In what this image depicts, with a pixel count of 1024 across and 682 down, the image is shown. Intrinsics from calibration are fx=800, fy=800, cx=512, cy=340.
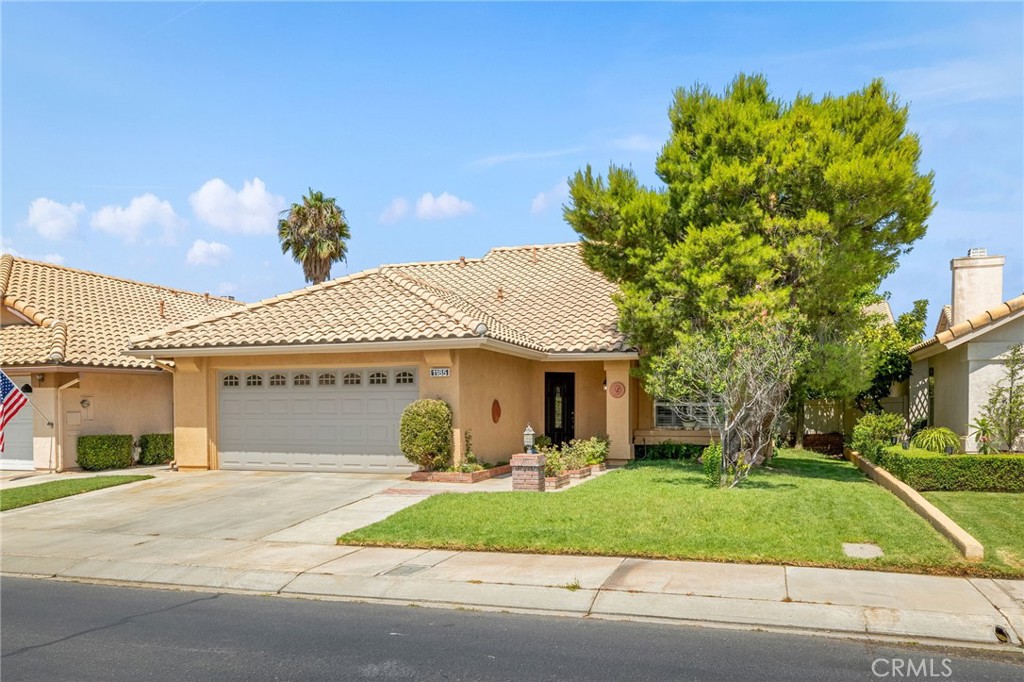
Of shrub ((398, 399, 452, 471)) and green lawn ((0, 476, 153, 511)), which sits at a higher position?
shrub ((398, 399, 452, 471))

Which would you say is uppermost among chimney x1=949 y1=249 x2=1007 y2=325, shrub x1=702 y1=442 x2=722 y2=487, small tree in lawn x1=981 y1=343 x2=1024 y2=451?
chimney x1=949 y1=249 x2=1007 y2=325

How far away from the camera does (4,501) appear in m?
15.1

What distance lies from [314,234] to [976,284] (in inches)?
984

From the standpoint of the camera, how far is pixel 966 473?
14.2 m

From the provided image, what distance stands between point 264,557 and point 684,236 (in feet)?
37.6

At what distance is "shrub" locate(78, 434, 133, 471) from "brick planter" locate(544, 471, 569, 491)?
12.1m

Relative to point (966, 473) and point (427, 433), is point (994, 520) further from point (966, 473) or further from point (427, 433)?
point (427, 433)

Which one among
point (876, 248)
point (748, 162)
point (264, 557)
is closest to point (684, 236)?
point (748, 162)

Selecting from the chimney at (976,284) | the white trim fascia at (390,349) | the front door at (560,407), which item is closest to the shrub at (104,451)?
the white trim fascia at (390,349)

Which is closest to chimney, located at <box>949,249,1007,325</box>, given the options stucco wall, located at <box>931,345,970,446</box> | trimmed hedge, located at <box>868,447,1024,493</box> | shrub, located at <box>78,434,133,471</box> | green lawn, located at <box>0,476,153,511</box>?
stucco wall, located at <box>931,345,970,446</box>

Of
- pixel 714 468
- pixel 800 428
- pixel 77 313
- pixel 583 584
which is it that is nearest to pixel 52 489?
pixel 77 313

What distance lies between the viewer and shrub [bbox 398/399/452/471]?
54.1 feet

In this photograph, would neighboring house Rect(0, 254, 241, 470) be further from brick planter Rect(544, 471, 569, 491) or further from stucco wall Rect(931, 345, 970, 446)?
stucco wall Rect(931, 345, 970, 446)

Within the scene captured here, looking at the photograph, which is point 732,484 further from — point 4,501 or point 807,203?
point 4,501
